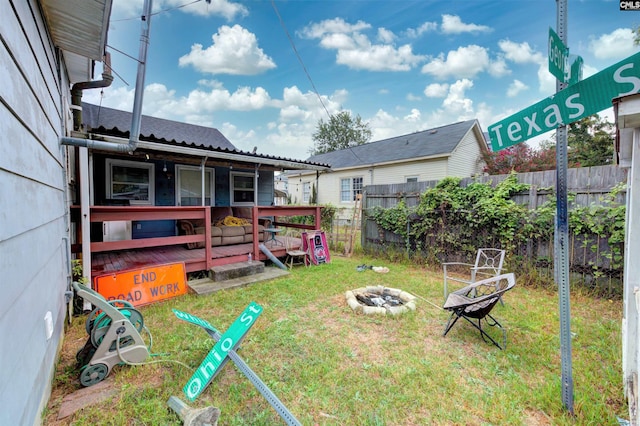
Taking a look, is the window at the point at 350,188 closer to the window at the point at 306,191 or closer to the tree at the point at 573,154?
the window at the point at 306,191

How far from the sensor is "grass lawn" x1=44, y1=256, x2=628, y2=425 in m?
2.01

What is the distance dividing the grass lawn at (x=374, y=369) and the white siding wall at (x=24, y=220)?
749mm

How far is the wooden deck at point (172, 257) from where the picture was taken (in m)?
4.89

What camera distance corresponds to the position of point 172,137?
8.47 m

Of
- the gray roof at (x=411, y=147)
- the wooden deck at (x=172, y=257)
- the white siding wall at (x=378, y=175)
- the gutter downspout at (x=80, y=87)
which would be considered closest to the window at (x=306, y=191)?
the white siding wall at (x=378, y=175)

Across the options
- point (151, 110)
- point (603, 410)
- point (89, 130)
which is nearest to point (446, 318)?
point (603, 410)

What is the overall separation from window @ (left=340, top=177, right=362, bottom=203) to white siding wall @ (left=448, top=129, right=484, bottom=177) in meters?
4.82

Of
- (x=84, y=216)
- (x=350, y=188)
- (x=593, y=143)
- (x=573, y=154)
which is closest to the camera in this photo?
(x=84, y=216)

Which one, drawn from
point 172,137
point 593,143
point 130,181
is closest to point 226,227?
point 130,181

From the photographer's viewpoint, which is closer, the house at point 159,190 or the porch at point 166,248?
the porch at point 166,248

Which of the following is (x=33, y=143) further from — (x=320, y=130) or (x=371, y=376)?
(x=320, y=130)

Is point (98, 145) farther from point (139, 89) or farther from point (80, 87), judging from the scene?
point (80, 87)

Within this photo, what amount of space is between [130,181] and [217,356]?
6.48 m

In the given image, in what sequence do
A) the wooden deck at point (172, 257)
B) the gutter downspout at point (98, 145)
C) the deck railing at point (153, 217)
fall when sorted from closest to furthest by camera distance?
1. the gutter downspout at point (98, 145)
2. the deck railing at point (153, 217)
3. the wooden deck at point (172, 257)
